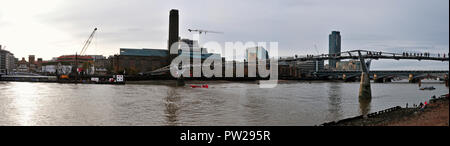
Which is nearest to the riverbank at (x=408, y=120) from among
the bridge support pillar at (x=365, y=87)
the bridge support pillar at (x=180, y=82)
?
the bridge support pillar at (x=365, y=87)

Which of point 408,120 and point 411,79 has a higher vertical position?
point 408,120

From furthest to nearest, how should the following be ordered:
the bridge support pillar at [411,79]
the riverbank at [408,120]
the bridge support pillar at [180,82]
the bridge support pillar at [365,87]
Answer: the bridge support pillar at [411,79]
the bridge support pillar at [180,82]
the bridge support pillar at [365,87]
the riverbank at [408,120]

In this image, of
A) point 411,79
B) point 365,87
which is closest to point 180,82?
point 365,87

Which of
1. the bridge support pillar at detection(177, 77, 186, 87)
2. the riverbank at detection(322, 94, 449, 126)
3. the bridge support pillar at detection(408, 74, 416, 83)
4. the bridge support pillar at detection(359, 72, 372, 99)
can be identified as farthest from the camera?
the bridge support pillar at detection(408, 74, 416, 83)

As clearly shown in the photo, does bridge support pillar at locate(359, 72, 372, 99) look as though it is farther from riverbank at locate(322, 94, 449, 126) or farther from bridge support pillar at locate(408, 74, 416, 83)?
bridge support pillar at locate(408, 74, 416, 83)

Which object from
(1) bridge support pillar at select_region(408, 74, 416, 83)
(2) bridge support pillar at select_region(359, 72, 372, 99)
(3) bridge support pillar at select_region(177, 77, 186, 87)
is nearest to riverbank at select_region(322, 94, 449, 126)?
(2) bridge support pillar at select_region(359, 72, 372, 99)

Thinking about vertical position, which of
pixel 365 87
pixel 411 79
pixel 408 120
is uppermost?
pixel 365 87

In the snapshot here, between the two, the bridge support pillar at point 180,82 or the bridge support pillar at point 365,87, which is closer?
the bridge support pillar at point 365,87

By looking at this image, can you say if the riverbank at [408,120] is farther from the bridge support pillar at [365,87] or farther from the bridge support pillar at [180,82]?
the bridge support pillar at [180,82]

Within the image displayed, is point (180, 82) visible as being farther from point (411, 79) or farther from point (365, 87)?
point (411, 79)

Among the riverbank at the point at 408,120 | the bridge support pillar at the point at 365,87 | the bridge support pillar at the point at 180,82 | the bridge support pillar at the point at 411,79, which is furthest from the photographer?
the bridge support pillar at the point at 411,79

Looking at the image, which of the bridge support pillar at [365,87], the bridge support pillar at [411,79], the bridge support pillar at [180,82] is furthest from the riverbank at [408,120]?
the bridge support pillar at [411,79]
